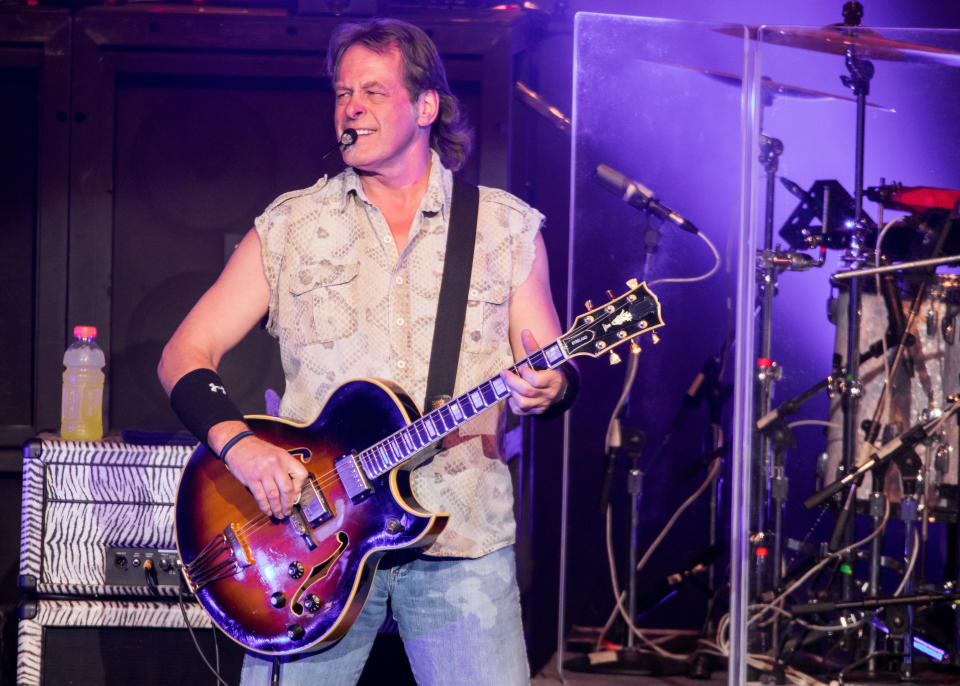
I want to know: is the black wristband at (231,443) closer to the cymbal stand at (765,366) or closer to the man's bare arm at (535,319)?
the man's bare arm at (535,319)

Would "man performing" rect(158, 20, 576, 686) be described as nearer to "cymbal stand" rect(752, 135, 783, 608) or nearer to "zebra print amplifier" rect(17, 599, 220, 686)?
"zebra print amplifier" rect(17, 599, 220, 686)

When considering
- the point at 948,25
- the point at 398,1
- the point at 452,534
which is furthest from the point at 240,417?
the point at 948,25

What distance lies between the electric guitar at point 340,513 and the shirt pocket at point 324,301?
0.51ft

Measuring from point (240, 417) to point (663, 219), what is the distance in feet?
6.52

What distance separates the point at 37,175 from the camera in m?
3.92

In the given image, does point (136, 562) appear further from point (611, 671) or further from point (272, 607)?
point (611, 671)

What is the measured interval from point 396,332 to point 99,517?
1.37m

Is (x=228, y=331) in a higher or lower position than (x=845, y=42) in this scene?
lower

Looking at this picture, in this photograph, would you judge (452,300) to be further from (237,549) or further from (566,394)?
(237,549)

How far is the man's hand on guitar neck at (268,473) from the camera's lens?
7.25 ft

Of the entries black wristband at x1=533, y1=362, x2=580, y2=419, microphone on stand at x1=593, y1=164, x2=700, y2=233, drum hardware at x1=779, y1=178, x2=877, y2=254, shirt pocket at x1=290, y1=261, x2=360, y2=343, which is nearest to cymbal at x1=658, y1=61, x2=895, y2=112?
drum hardware at x1=779, y1=178, x2=877, y2=254

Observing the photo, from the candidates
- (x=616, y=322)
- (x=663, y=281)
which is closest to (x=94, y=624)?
(x=616, y=322)

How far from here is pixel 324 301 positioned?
2420mm

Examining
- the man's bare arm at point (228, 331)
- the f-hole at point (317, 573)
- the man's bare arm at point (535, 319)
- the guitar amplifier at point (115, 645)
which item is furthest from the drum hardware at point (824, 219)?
the guitar amplifier at point (115, 645)
